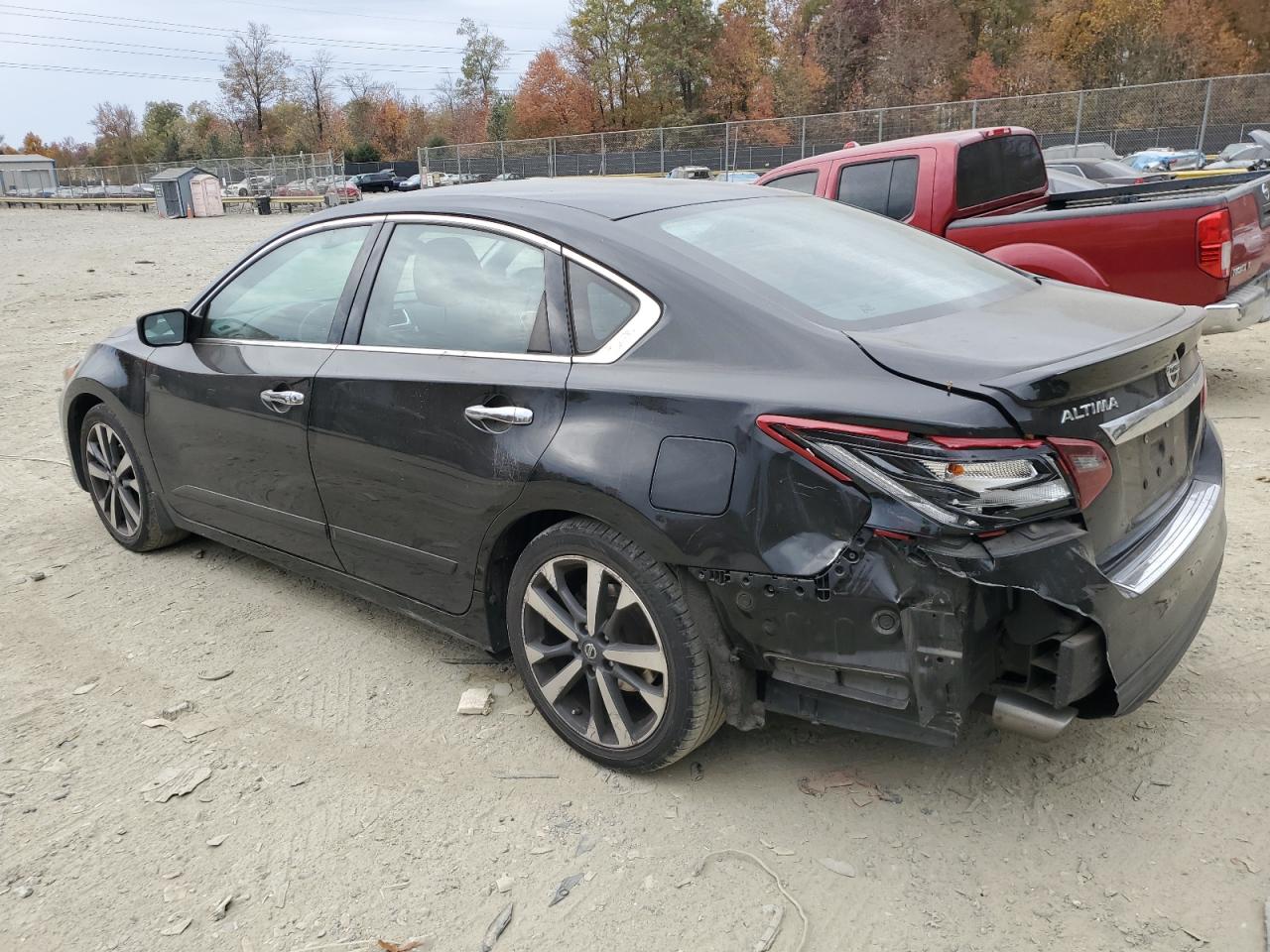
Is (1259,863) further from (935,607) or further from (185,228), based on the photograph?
(185,228)

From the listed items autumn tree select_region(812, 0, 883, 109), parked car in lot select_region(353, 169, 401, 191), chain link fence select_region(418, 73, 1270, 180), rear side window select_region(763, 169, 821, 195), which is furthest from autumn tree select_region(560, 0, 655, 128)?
rear side window select_region(763, 169, 821, 195)

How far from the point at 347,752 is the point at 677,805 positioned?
44.1 inches

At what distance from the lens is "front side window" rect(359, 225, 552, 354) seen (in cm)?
315

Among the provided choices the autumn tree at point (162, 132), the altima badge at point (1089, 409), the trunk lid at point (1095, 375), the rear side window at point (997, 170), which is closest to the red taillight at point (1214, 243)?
the rear side window at point (997, 170)

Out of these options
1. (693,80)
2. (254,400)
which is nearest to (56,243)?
(254,400)

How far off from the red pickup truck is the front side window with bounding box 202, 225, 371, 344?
448 cm

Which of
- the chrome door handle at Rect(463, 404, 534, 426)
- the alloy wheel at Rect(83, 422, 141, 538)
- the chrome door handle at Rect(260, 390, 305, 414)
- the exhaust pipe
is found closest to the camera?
the exhaust pipe

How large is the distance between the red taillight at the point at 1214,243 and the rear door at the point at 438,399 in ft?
16.2

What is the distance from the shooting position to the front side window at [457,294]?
315 centimetres

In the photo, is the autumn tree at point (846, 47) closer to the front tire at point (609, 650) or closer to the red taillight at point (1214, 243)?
the red taillight at point (1214, 243)

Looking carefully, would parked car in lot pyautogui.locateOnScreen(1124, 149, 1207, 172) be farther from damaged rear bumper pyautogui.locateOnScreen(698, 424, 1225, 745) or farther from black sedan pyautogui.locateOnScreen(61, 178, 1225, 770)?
damaged rear bumper pyautogui.locateOnScreen(698, 424, 1225, 745)

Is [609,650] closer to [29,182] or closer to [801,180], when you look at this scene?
[801,180]

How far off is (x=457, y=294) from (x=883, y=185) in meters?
5.56

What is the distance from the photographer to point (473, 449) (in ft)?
10.2
